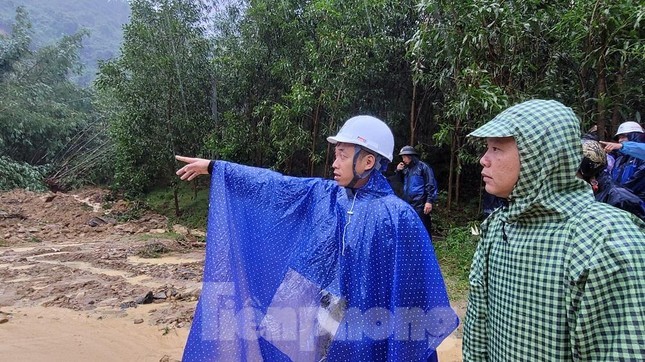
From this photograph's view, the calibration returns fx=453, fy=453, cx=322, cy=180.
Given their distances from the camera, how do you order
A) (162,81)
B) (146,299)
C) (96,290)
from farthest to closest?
(162,81), (96,290), (146,299)

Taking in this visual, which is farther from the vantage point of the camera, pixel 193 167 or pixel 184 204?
pixel 184 204

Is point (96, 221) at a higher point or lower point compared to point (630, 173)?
lower

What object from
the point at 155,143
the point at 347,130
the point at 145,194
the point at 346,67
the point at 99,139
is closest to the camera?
the point at 347,130

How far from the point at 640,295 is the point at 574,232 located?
0.63ft

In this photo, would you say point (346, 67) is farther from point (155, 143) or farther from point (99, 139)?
point (99, 139)

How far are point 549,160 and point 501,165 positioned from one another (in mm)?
128

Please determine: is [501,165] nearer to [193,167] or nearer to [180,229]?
[193,167]

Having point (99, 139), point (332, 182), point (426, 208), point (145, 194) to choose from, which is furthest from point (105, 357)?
point (99, 139)

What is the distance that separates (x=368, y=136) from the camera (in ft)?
6.65

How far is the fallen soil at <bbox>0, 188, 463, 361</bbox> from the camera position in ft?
13.1

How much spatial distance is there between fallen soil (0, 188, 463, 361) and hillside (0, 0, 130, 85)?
29109 millimetres

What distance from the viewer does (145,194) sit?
574 inches

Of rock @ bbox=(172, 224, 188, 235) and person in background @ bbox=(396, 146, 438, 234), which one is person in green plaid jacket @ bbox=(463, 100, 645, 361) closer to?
person in background @ bbox=(396, 146, 438, 234)

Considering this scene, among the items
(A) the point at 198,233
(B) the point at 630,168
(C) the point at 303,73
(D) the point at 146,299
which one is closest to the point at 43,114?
(A) the point at 198,233
